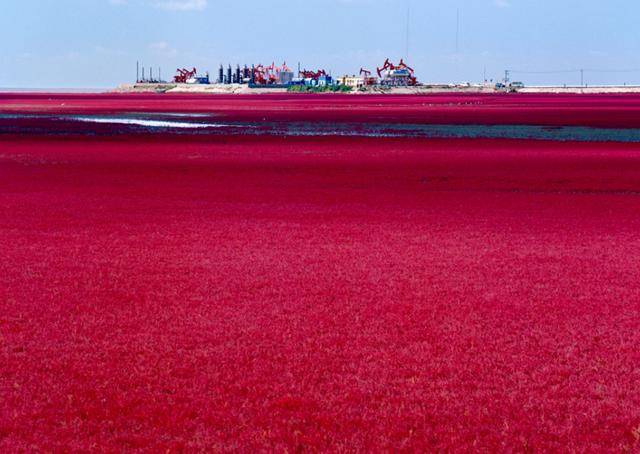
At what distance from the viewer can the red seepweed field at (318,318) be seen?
7.21 metres

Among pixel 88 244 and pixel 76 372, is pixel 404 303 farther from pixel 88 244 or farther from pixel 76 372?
pixel 88 244

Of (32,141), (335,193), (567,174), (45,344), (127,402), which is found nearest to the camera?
(127,402)

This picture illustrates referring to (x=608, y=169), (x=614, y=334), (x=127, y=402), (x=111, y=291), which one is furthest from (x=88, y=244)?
(x=608, y=169)

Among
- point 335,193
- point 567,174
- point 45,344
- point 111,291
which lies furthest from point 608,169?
point 45,344

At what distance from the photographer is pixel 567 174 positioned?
25.4 m

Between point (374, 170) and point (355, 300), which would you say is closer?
point (355, 300)

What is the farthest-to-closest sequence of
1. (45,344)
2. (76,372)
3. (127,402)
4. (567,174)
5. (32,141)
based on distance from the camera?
(32,141) → (567,174) → (45,344) → (76,372) → (127,402)

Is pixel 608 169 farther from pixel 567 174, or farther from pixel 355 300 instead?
pixel 355 300

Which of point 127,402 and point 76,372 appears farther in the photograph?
point 76,372

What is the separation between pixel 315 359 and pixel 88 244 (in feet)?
23.3

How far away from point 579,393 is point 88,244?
30.4ft

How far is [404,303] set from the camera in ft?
35.7

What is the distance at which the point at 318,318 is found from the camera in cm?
1018

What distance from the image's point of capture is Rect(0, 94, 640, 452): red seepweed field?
23.7 ft
